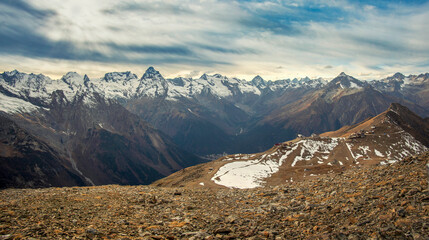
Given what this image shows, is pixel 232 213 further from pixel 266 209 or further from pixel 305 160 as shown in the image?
pixel 305 160

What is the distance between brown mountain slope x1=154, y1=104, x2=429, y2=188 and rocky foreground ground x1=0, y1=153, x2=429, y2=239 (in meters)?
65.3

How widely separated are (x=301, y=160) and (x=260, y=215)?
137195 mm

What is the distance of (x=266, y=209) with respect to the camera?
72.3 feet

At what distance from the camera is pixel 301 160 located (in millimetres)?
148375

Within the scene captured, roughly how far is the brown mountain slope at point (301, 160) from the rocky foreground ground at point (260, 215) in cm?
6527

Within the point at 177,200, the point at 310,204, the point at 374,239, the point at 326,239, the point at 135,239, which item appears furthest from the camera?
the point at 177,200

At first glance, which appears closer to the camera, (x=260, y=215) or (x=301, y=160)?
(x=260, y=215)

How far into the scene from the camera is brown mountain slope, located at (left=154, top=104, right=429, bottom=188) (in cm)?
10225

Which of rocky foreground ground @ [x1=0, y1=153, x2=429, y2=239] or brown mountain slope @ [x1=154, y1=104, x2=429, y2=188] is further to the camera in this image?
brown mountain slope @ [x1=154, y1=104, x2=429, y2=188]

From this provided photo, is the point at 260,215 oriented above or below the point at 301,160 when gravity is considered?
above

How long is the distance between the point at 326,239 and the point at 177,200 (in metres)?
18.1

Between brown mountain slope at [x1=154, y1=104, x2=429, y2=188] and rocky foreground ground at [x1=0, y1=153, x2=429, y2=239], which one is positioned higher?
rocky foreground ground at [x1=0, y1=153, x2=429, y2=239]

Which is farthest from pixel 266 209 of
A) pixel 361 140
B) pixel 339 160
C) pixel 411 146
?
pixel 411 146

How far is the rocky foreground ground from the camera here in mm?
14539
